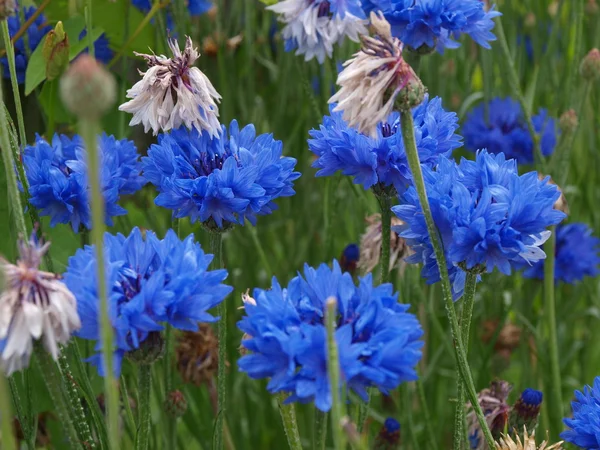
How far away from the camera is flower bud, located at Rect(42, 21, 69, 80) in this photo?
2.46 feet

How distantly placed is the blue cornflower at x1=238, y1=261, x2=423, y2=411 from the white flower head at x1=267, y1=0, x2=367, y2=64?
46 cm

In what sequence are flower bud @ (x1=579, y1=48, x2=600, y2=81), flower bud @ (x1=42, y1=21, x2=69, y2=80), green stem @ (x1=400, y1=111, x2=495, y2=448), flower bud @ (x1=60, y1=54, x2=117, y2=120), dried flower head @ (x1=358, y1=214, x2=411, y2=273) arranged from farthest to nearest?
flower bud @ (x1=579, y1=48, x2=600, y2=81)
dried flower head @ (x1=358, y1=214, x2=411, y2=273)
flower bud @ (x1=42, y1=21, x2=69, y2=80)
green stem @ (x1=400, y1=111, x2=495, y2=448)
flower bud @ (x1=60, y1=54, x2=117, y2=120)

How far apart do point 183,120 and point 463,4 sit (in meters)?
0.32

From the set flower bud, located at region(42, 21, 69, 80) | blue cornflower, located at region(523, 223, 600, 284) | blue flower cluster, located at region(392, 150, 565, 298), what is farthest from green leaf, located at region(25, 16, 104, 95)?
blue cornflower, located at region(523, 223, 600, 284)

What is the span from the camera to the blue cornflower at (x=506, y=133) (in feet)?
4.26

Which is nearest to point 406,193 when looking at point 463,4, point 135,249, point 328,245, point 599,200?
point 135,249

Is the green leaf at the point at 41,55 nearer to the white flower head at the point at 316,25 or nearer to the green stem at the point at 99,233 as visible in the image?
the white flower head at the point at 316,25

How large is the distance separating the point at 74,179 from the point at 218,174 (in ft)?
0.48

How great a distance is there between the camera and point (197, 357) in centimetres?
98

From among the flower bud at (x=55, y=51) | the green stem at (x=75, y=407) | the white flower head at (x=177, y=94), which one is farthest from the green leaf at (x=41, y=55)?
the green stem at (x=75, y=407)

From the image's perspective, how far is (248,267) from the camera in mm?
1280

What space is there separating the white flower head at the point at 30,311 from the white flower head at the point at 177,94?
0.24 metres

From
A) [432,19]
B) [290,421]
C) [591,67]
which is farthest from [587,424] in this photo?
[591,67]

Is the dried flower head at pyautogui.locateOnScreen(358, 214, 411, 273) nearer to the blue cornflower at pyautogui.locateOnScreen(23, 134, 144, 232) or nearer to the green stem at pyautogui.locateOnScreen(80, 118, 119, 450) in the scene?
the blue cornflower at pyautogui.locateOnScreen(23, 134, 144, 232)
